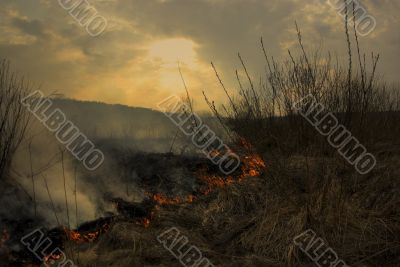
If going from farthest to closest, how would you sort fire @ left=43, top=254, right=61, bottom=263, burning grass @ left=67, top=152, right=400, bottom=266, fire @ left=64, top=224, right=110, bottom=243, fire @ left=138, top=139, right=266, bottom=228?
fire @ left=138, top=139, right=266, bottom=228 < fire @ left=64, top=224, right=110, bottom=243 < fire @ left=43, top=254, right=61, bottom=263 < burning grass @ left=67, top=152, right=400, bottom=266

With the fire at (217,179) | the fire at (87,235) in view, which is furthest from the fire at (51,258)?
the fire at (217,179)

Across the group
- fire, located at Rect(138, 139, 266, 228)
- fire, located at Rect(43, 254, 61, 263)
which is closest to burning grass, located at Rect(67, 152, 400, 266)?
fire, located at Rect(43, 254, 61, 263)

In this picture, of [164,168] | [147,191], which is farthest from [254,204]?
[164,168]

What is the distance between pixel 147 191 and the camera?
7.25 meters

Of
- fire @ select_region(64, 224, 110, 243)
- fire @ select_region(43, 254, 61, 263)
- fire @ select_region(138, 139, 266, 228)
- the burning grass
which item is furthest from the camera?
fire @ select_region(138, 139, 266, 228)

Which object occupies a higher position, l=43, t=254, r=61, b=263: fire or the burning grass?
the burning grass

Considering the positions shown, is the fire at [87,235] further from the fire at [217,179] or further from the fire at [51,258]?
the fire at [217,179]

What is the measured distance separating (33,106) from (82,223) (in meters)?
1.71

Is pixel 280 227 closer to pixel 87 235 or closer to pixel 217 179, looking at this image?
pixel 87 235

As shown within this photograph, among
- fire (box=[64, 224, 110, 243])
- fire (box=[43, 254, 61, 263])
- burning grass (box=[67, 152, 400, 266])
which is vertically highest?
burning grass (box=[67, 152, 400, 266])

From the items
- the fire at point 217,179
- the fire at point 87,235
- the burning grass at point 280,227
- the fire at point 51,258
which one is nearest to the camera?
the burning grass at point 280,227

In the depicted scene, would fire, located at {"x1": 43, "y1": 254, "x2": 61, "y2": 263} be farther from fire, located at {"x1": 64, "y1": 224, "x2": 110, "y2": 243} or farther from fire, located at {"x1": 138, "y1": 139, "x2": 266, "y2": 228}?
fire, located at {"x1": 138, "y1": 139, "x2": 266, "y2": 228}

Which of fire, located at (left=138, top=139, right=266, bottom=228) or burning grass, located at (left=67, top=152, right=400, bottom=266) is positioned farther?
fire, located at (left=138, top=139, right=266, bottom=228)

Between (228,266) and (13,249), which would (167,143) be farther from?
(228,266)
